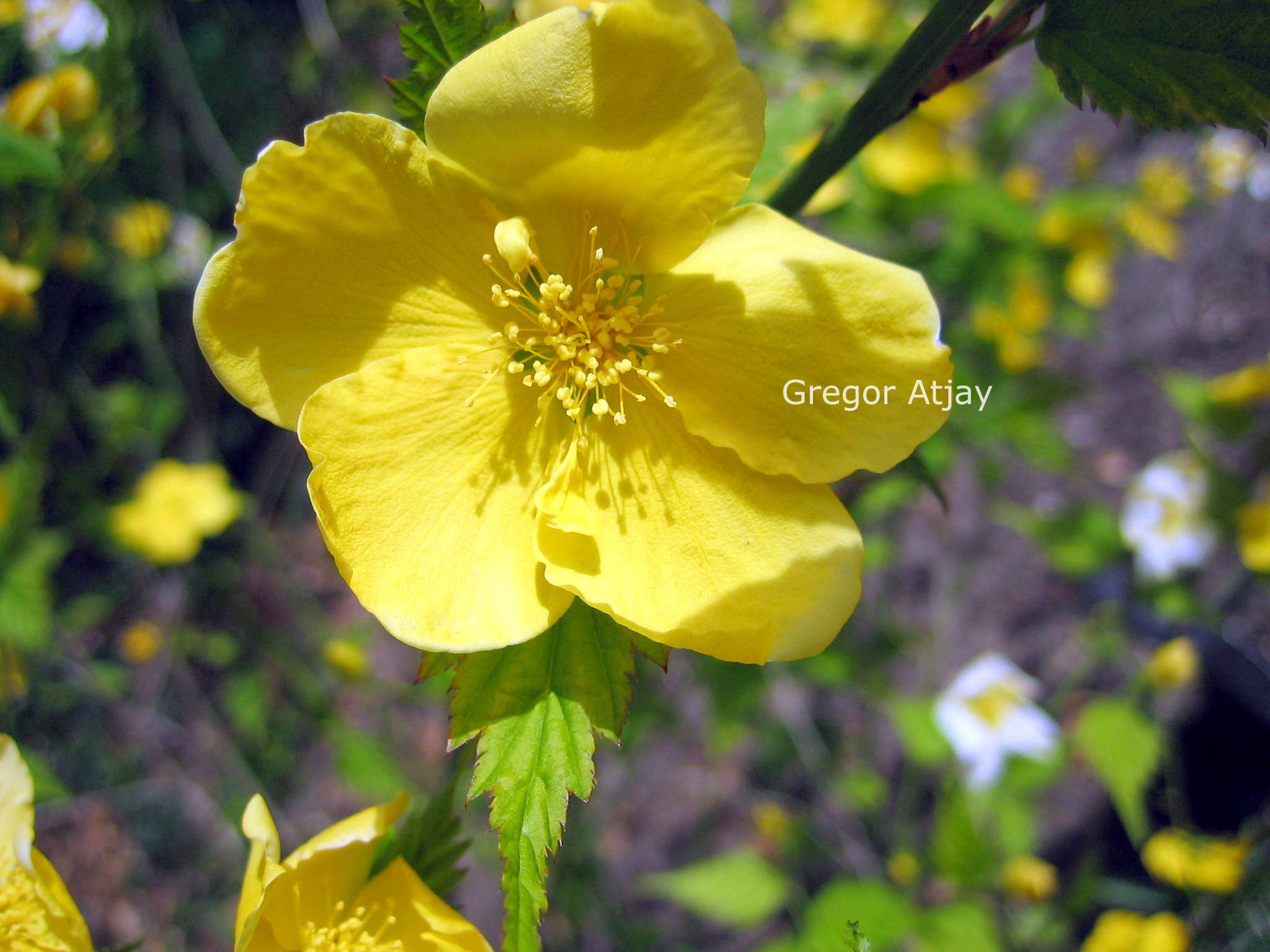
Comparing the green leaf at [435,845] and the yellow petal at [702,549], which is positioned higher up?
the yellow petal at [702,549]

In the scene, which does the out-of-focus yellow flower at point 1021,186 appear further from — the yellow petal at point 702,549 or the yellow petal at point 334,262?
the yellow petal at point 334,262

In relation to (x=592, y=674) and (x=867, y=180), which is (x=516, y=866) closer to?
(x=592, y=674)

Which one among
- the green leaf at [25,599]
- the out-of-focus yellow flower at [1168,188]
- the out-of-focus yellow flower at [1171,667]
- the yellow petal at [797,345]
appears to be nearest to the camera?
the yellow petal at [797,345]

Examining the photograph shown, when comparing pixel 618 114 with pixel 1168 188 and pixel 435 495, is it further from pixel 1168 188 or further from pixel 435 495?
pixel 1168 188

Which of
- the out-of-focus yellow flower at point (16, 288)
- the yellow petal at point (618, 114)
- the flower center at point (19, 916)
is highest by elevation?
the yellow petal at point (618, 114)

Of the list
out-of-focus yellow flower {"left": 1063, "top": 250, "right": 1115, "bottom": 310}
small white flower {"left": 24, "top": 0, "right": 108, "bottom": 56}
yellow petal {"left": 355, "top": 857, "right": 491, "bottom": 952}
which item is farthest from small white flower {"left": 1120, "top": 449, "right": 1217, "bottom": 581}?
small white flower {"left": 24, "top": 0, "right": 108, "bottom": 56}

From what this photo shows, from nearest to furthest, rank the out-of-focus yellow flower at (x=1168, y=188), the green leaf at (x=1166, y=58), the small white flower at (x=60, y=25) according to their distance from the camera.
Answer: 1. the green leaf at (x=1166, y=58)
2. the small white flower at (x=60, y=25)
3. the out-of-focus yellow flower at (x=1168, y=188)

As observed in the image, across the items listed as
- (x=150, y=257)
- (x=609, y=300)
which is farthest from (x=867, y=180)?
(x=150, y=257)

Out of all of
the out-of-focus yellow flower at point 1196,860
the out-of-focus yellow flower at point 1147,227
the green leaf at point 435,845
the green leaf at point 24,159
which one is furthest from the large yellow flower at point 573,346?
the out-of-focus yellow flower at point 1147,227
